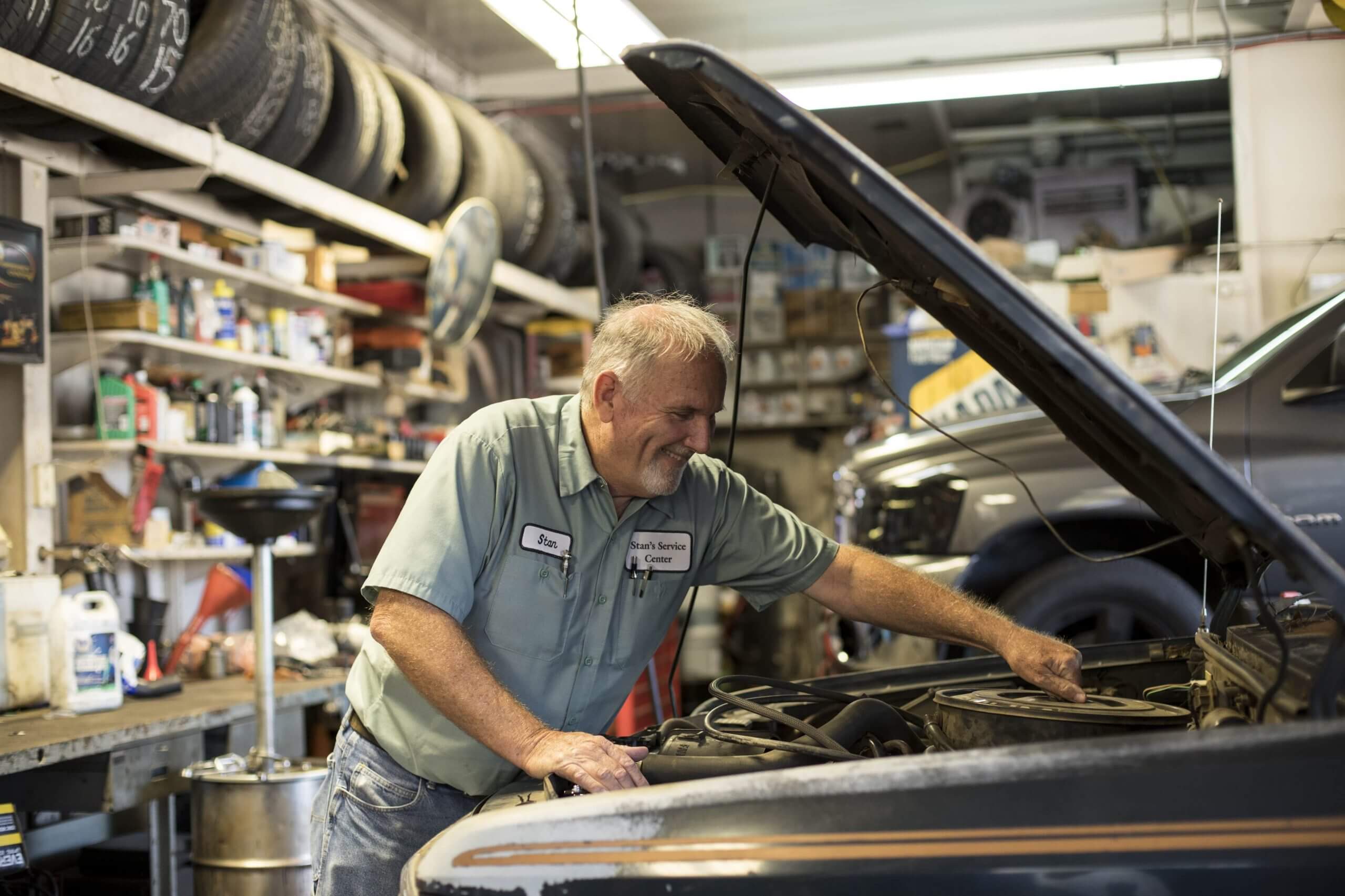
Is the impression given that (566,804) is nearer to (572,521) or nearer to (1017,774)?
(1017,774)

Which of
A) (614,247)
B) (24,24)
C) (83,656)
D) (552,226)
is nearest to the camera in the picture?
(24,24)

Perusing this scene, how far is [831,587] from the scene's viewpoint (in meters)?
2.20

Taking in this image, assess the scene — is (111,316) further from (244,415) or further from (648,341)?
(648,341)

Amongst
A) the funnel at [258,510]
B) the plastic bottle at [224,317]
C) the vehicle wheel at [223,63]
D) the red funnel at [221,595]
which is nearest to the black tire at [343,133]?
the plastic bottle at [224,317]

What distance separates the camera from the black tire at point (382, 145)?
5445 millimetres

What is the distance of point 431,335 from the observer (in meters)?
6.08

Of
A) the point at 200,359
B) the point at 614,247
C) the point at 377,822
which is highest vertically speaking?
the point at 614,247

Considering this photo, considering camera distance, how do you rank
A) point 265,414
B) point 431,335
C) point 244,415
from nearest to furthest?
point 244,415 → point 265,414 → point 431,335

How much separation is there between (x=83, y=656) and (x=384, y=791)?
1.99 meters

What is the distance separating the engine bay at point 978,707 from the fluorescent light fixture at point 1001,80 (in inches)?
182

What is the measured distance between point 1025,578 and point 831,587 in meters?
2.07

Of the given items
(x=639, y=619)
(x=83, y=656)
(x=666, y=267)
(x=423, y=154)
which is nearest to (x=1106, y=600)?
(x=639, y=619)

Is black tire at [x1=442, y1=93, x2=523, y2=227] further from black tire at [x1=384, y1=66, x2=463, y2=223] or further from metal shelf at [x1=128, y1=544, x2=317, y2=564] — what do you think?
metal shelf at [x1=128, y1=544, x2=317, y2=564]

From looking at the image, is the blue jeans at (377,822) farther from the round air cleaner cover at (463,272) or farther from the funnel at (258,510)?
the round air cleaner cover at (463,272)
